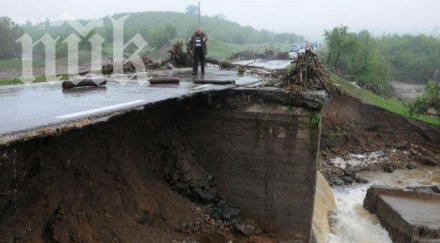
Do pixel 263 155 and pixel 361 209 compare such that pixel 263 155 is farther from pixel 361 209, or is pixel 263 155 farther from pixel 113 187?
pixel 361 209

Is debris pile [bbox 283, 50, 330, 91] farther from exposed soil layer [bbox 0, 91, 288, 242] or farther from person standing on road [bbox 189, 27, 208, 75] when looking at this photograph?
person standing on road [bbox 189, 27, 208, 75]

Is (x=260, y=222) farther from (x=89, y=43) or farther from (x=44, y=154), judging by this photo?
(x=89, y=43)

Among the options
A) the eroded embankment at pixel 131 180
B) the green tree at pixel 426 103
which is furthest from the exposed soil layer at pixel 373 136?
the eroded embankment at pixel 131 180

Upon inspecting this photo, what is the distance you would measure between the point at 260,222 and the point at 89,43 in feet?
195

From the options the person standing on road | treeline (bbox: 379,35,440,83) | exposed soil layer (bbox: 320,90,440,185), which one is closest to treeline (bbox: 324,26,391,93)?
exposed soil layer (bbox: 320,90,440,185)

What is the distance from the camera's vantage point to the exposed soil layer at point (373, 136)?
23938 millimetres

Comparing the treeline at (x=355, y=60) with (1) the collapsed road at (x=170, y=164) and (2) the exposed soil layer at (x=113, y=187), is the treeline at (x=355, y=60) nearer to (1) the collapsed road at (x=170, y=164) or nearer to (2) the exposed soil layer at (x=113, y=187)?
(1) the collapsed road at (x=170, y=164)

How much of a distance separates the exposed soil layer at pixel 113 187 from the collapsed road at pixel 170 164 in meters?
0.03

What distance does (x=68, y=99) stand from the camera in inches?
356

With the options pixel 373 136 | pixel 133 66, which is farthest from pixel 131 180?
pixel 373 136

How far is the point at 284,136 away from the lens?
1077 centimetres

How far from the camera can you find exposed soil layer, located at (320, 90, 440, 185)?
23.9 meters

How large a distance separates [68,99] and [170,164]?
3.10 meters

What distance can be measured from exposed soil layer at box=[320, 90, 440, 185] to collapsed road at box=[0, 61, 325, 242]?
10903 mm
